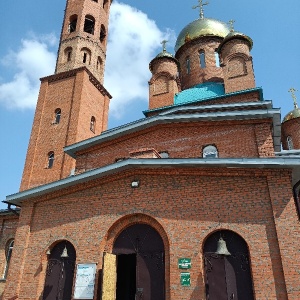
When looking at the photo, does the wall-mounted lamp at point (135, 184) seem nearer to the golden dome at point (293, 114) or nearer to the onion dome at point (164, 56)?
the onion dome at point (164, 56)

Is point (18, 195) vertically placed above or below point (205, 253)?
above

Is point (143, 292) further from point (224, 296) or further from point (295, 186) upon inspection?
point (295, 186)

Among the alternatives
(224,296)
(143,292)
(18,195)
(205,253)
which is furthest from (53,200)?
(224,296)

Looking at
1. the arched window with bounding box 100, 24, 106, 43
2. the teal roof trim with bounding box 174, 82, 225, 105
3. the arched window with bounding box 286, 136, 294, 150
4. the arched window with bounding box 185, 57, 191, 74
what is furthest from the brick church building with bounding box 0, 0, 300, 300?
the arched window with bounding box 100, 24, 106, 43

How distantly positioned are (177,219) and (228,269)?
1.68m

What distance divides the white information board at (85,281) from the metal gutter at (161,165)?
2.42 m

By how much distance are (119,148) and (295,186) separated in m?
6.07

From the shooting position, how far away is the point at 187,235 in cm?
830

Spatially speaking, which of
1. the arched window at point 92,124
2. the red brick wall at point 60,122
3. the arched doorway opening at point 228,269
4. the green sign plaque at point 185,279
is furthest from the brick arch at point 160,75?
the green sign plaque at point 185,279

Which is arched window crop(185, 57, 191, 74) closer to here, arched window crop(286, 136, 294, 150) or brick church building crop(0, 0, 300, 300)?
brick church building crop(0, 0, 300, 300)

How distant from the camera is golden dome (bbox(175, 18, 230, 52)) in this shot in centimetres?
2058

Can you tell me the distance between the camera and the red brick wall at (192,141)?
402 inches

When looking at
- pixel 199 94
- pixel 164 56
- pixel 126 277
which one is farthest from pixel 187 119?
pixel 164 56

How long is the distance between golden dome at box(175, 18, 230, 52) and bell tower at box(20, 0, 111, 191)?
537cm
